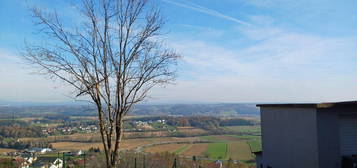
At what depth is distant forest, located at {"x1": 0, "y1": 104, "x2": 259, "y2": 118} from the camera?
880 cm

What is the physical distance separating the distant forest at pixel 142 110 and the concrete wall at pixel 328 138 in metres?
4.53

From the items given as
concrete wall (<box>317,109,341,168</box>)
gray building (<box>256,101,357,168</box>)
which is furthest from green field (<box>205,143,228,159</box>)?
concrete wall (<box>317,109,341,168</box>)

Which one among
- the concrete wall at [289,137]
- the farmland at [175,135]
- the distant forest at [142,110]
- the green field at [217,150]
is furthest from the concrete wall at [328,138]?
the green field at [217,150]

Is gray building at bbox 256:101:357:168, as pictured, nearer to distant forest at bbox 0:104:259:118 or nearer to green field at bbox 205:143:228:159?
distant forest at bbox 0:104:259:118

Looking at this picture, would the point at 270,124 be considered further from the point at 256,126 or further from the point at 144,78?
the point at 256,126

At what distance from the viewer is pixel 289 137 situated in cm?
850

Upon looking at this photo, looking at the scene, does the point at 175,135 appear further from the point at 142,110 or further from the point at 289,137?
the point at 289,137

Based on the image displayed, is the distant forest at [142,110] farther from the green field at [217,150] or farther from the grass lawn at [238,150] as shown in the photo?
the grass lawn at [238,150]

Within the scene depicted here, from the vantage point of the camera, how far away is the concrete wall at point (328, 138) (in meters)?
7.08

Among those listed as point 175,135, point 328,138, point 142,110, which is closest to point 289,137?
point 328,138

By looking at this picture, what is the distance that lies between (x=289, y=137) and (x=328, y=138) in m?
1.46

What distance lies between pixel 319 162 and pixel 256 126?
139 feet

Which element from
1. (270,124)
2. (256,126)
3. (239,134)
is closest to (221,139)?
(239,134)

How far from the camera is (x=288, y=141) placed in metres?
8.59
